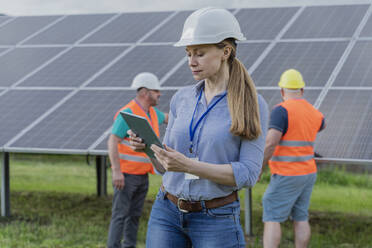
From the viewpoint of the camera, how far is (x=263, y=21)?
962 centimetres

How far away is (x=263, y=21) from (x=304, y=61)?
74.8 inches

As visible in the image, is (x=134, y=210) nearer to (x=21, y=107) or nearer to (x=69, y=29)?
(x=21, y=107)

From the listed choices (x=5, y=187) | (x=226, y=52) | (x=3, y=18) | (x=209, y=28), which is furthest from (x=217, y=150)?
(x=3, y=18)

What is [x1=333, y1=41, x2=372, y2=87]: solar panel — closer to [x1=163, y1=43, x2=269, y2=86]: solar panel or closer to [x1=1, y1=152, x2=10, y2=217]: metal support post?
[x1=163, y1=43, x2=269, y2=86]: solar panel

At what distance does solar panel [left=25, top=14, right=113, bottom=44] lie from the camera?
10.3 meters

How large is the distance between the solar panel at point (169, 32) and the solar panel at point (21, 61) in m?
1.82

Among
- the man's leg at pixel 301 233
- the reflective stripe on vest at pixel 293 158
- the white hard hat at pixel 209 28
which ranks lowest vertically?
Result: the man's leg at pixel 301 233

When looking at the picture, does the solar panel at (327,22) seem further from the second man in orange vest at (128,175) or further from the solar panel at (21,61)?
the solar panel at (21,61)

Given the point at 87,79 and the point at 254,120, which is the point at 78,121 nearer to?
the point at 87,79

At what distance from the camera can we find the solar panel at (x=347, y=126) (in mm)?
6035

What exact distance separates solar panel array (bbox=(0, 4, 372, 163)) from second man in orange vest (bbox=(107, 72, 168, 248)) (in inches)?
37.4

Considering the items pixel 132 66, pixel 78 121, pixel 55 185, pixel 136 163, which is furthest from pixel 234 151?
pixel 55 185

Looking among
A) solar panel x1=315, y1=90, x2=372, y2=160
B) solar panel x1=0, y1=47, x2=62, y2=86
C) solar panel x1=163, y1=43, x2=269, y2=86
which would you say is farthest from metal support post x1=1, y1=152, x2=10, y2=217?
solar panel x1=315, y1=90, x2=372, y2=160

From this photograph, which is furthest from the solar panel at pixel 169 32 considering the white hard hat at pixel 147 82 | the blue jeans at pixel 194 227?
the blue jeans at pixel 194 227
